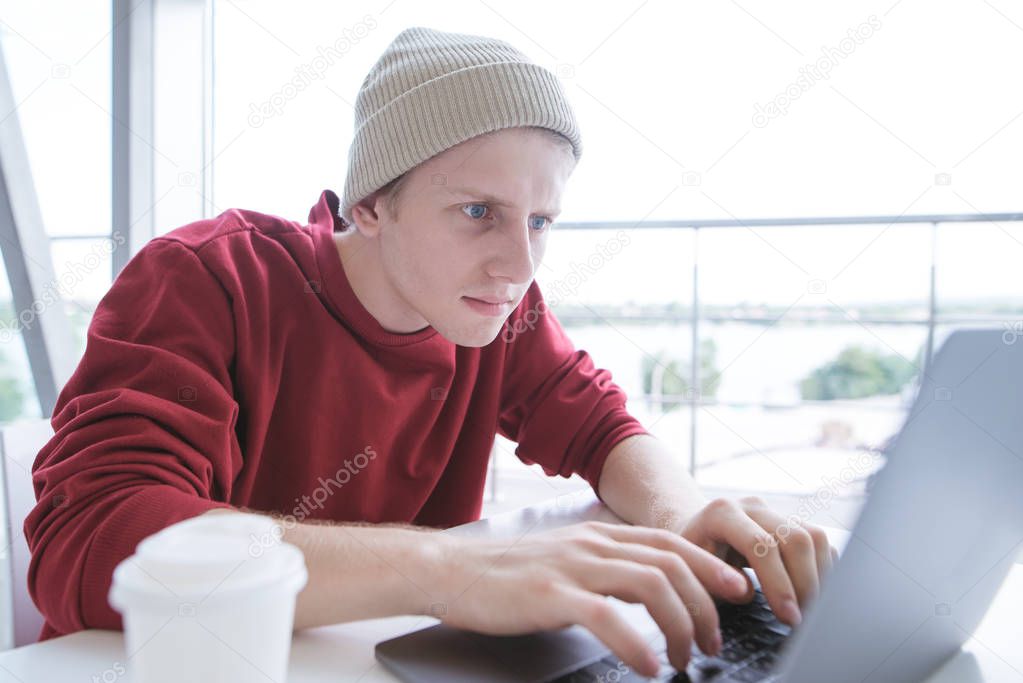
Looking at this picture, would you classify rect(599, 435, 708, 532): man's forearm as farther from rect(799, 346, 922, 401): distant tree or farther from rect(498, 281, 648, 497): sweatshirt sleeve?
rect(799, 346, 922, 401): distant tree

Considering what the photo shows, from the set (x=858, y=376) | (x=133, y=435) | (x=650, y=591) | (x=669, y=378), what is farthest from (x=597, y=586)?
(x=858, y=376)

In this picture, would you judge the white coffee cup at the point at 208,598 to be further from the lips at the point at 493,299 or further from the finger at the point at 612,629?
the lips at the point at 493,299

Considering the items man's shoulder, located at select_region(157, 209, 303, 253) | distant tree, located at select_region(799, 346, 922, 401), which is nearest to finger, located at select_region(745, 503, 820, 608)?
man's shoulder, located at select_region(157, 209, 303, 253)

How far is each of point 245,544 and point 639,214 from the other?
2168 millimetres

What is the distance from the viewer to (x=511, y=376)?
1115 mm

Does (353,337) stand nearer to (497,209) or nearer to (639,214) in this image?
(497,209)

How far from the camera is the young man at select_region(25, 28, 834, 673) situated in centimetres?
51

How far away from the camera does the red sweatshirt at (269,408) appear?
0.56 m

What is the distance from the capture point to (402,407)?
0.97 meters

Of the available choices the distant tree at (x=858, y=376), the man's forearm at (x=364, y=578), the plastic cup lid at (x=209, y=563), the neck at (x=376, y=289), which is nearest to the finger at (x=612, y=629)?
the man's forearm at (x=364, y=578)

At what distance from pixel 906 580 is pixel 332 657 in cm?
36

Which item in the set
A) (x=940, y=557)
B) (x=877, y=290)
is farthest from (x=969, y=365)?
(x=877, y=290)

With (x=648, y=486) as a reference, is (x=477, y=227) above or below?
above

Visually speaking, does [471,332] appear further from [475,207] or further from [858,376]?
[858,376]
